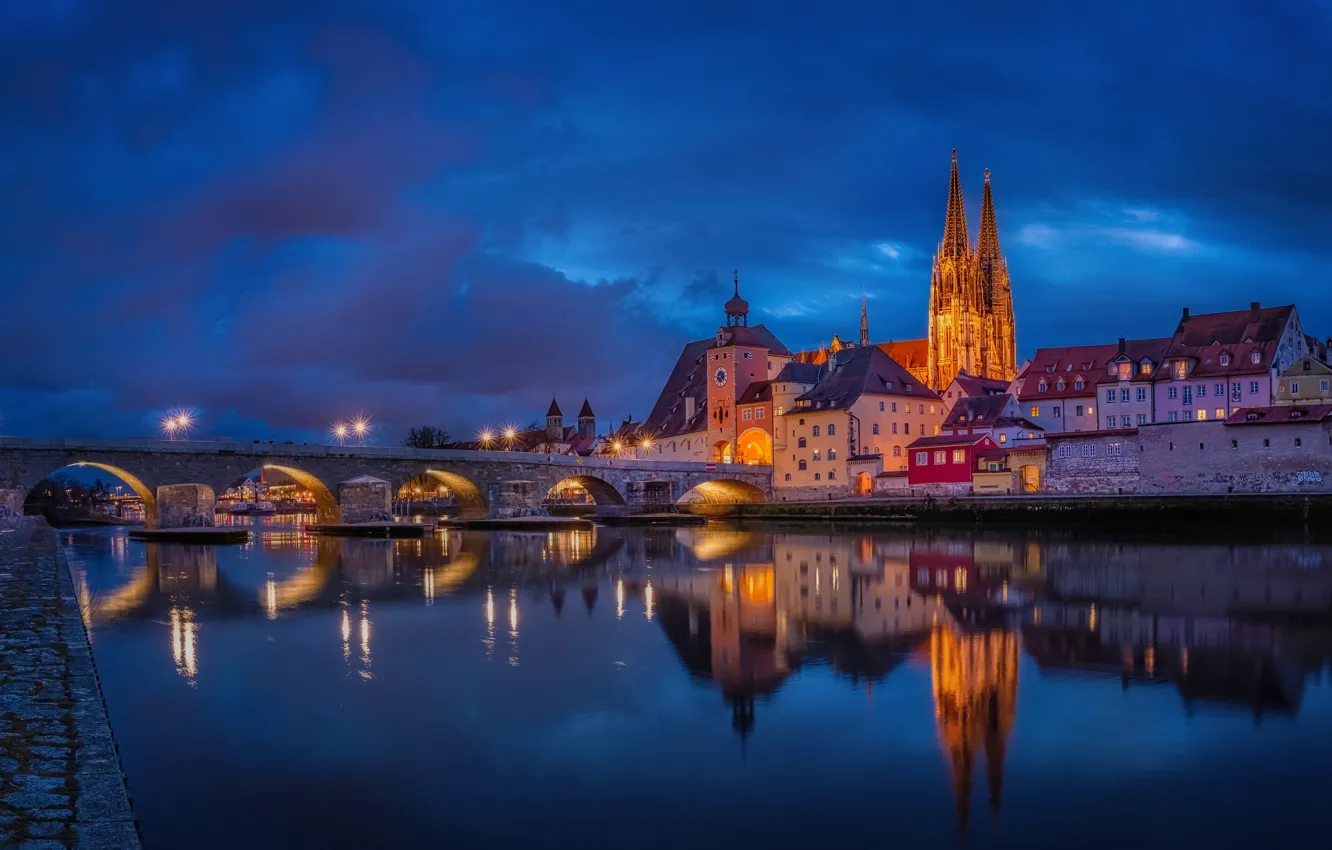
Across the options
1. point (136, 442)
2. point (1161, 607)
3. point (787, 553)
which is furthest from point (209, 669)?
point (136, 442)

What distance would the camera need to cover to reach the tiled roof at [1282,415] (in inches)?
1993

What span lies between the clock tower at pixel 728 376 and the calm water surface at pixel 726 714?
53.9m

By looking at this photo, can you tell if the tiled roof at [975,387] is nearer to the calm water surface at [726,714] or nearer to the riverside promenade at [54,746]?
the calm water surface at [726,714]

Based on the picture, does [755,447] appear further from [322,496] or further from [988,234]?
[988,234]

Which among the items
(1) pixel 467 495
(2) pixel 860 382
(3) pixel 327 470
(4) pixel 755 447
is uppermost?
(2) pixel 860 382

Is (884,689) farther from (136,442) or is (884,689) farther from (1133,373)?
(1133,373)

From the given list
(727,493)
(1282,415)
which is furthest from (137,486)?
(1282,415)

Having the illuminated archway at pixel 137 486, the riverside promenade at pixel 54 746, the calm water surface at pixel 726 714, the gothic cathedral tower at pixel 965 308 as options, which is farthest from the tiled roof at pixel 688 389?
the riverside promenade at pixel 54 746

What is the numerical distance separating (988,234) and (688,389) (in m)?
43.2

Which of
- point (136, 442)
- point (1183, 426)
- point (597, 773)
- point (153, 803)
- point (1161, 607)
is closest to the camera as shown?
point (153, 803)

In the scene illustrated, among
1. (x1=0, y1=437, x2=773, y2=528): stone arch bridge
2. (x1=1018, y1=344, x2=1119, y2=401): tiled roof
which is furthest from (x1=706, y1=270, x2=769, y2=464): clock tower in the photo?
(x1=1018, y1=344, x2=1119, y2=401): tiled roof

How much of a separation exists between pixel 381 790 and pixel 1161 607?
16.5 meters

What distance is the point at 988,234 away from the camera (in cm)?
11244

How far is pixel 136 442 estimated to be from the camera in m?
43.6
